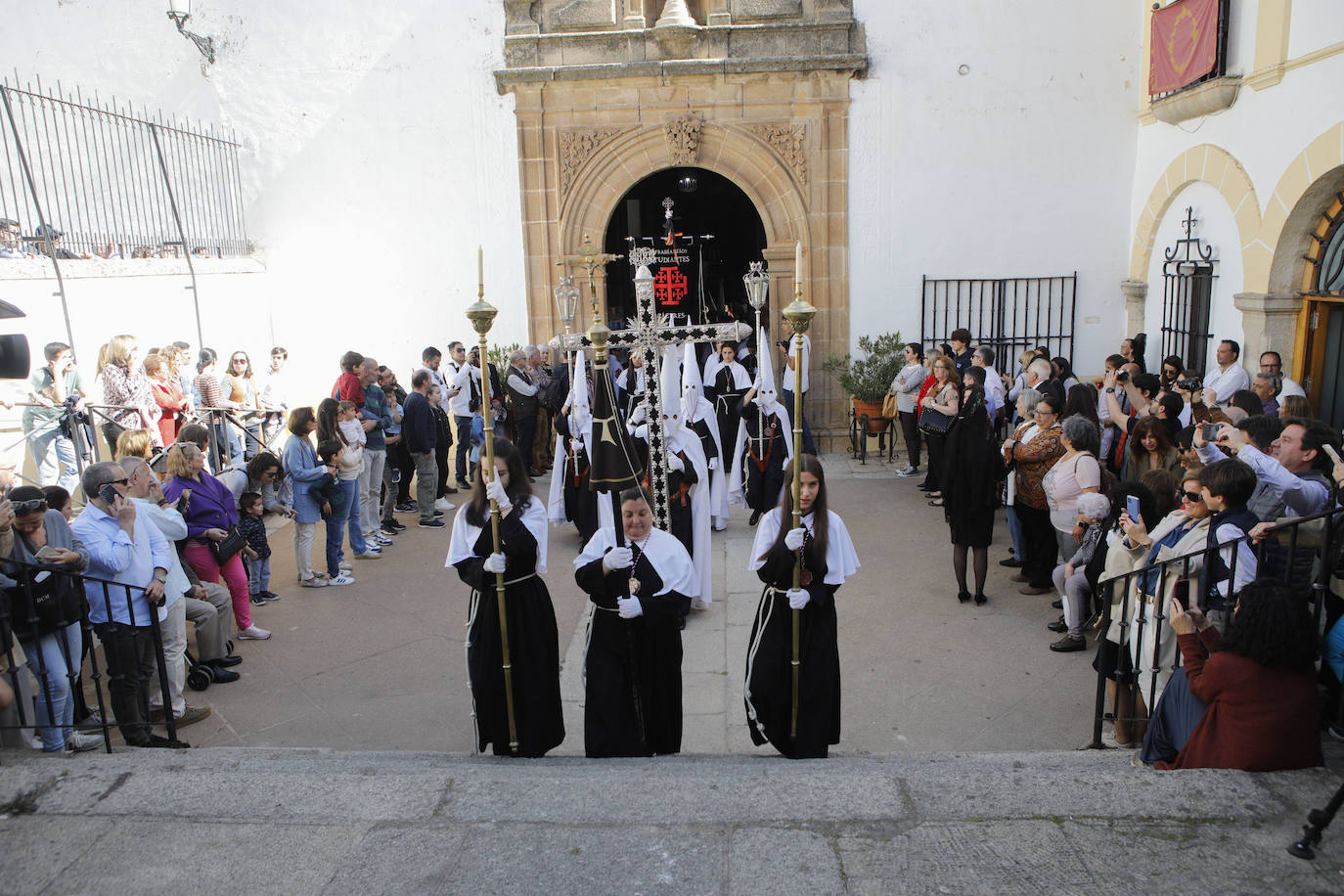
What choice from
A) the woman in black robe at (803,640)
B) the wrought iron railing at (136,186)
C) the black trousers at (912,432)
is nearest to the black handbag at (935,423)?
the black trousers at (912,432)

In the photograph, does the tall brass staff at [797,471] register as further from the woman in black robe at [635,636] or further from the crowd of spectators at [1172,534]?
the crowd of spectators at [1172,534]

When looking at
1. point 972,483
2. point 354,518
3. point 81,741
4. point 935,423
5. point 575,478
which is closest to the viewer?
point 81,741

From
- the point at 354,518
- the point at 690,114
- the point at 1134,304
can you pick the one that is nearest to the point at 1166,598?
the point at 354,518

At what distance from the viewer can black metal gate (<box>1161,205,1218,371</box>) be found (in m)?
9.75

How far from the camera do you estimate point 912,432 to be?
33.3 feet

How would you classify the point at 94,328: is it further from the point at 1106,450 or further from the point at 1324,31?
the point at 1324,31

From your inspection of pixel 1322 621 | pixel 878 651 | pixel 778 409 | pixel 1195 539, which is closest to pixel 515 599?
pixel 878 651

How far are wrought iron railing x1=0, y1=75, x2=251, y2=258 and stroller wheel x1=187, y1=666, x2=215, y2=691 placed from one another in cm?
592

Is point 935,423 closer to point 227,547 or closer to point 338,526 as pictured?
point 338,526

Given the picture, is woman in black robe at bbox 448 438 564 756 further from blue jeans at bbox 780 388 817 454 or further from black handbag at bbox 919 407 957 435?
black handbag at bbox 919 407 957 435

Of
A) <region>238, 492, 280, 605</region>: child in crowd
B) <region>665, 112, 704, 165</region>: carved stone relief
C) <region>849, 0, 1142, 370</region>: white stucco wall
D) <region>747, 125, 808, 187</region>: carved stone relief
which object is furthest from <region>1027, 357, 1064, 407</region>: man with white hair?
<region>238, 492, 280, 605</region>: child in crowd

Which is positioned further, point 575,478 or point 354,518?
point 575,478

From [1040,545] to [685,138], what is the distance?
6.60 m

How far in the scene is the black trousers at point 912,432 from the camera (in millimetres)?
10102
